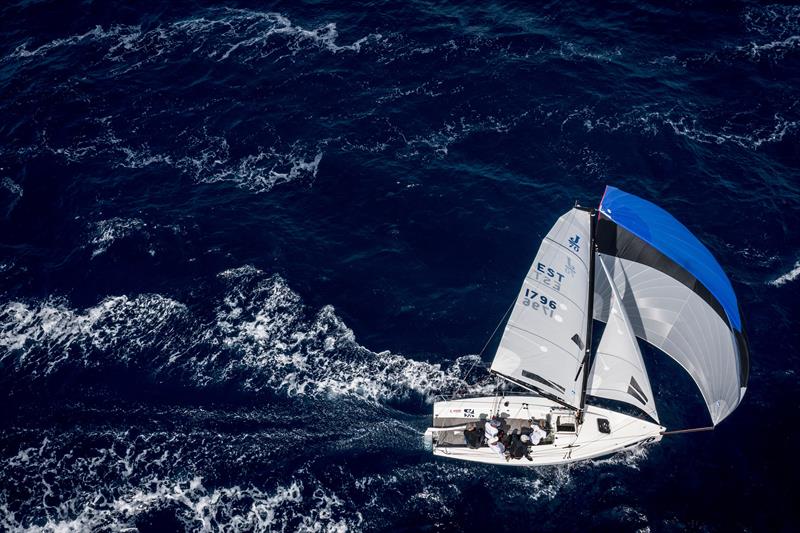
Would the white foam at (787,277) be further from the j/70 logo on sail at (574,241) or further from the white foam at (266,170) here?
the white foam at (266,170)

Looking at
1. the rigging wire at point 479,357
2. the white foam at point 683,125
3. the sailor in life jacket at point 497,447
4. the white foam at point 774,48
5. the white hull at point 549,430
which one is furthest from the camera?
the white foam at point 774,48

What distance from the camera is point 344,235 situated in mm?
56500

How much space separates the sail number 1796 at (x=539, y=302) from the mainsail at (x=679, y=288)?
13.2 ft

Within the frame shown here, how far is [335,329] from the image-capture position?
50156mm

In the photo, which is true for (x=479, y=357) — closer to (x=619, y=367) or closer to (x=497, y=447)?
(x=497, y=447)

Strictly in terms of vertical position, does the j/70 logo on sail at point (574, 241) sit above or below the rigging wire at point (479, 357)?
above

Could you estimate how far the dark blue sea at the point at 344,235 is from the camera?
136 feet

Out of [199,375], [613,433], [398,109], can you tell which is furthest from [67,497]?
[398,109]

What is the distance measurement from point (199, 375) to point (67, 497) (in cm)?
1123

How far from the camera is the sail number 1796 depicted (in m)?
39.2

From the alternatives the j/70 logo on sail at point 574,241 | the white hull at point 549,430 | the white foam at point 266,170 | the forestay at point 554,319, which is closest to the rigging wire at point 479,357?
the white hull at point 549,430

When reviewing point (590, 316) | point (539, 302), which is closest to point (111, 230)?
point (539, 302)

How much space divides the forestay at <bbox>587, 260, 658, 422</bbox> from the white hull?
158cm

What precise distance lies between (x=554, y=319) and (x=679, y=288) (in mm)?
7970
